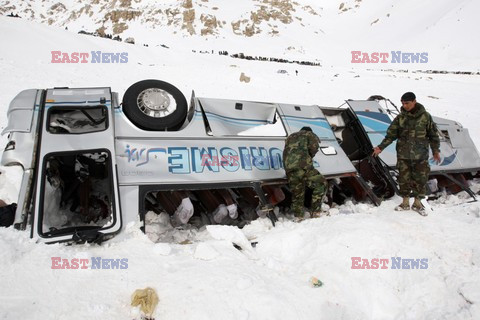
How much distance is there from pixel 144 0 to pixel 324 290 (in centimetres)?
11148

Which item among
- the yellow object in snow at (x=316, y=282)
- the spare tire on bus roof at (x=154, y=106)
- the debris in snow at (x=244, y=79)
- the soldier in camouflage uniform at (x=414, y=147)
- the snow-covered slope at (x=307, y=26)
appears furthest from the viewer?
Result: the snow-covered slope at (x=307, y=26)

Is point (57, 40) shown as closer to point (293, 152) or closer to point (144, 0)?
point (293, 152)

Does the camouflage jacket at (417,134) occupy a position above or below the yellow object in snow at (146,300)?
above

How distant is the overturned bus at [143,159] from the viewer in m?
3.28

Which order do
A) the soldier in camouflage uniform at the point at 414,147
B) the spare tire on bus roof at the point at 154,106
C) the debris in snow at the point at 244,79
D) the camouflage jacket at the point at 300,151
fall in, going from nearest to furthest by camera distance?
the spare tire on bus roof at the point at 154,106, the camouflage jacket at the point at 300,151, the soldier in camouflage uniform at the point at 414,147, the debris in snow at the point at 244,79

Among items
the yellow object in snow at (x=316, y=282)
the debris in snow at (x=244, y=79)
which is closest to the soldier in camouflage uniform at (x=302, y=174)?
the yellow object in snow at (x=316, y=282)

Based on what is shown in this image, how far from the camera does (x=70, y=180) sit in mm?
3930

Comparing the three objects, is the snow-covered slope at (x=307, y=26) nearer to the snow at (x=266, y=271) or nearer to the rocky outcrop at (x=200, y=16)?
the rocky outcrop at (x=200, y=16)

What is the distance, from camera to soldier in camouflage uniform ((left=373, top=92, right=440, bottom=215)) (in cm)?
410

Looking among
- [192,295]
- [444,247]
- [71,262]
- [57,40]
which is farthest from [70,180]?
[57,40]

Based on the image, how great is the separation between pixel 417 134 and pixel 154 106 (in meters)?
3.26

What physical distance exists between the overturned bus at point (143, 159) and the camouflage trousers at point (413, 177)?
0.44 metres

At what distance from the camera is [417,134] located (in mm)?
4121

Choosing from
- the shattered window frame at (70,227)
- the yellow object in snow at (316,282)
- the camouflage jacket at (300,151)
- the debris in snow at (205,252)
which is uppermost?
the camouflage jacket at (300,151)
